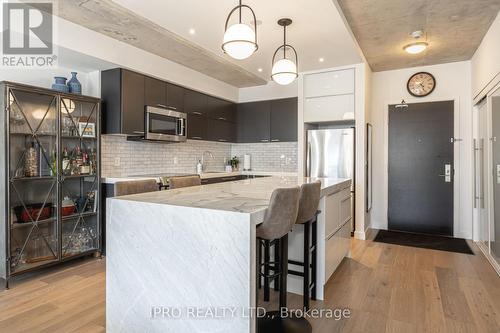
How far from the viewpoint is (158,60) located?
4.19 meters

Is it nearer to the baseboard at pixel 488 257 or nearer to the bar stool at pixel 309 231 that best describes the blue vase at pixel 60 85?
the bar stool at pixel 309 231

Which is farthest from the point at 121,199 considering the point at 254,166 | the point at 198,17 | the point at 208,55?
the point at 254,166

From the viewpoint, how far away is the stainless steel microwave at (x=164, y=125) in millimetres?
4074

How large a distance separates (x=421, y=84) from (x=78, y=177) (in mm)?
5205

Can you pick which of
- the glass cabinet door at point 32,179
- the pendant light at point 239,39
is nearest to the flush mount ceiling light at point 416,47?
the pendant light at point 239,39

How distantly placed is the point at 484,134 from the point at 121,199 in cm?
446

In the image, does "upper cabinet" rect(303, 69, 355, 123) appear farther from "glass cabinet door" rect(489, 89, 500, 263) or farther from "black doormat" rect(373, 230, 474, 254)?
"black doormat" rect(373, 230, 474, 254)

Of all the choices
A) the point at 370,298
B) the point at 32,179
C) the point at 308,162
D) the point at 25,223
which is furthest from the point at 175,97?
the point at 370,298

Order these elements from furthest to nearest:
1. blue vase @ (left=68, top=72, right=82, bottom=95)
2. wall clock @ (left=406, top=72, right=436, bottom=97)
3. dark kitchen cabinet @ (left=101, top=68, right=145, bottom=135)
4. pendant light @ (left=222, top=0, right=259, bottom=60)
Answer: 1. wall clock @ (left=406, top=72, right=436, bottom=97)
2. dark kitchen cabinet @ (left=101, top=68, right=145, bottom=135)
3. blue vase @ (left=68, top=72, right=82, bottom=95)
4. pendant light @ (left=222, top=0, right=259, bottom=60)

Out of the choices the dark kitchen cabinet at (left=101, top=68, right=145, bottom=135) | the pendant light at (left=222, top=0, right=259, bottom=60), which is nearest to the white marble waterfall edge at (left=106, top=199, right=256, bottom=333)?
the pendant light at (left=222, top=0, right=259, bottom=60)

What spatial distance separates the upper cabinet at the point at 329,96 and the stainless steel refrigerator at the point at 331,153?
0.25 metres

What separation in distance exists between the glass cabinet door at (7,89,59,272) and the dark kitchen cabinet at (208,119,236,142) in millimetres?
2543

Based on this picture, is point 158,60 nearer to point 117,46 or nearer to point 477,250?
point 117,46

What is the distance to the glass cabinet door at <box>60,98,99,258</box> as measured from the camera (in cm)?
334
